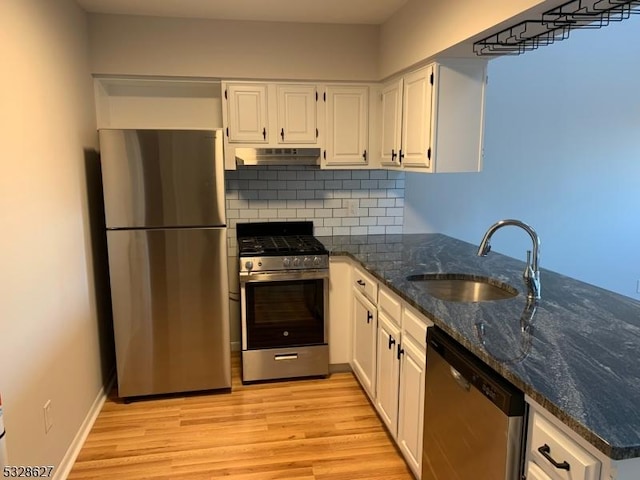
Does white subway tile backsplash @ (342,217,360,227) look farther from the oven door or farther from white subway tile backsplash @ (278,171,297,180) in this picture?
the oven door

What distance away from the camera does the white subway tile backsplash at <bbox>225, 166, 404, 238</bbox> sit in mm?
3789

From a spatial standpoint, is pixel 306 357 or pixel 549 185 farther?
pixel 549 185

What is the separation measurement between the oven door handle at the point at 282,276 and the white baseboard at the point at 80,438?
3.88 feet

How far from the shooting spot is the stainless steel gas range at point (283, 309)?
10.6 feet

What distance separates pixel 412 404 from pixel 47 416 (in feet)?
5.59

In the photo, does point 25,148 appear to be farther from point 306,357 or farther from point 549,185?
point 549,185

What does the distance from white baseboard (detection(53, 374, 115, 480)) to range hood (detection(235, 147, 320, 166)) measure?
5.97 feet

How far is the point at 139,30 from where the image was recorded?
3254 mm

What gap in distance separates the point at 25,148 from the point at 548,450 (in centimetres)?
227

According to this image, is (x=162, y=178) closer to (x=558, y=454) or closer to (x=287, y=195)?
(x=287, y=195)

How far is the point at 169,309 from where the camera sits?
3.10 metres

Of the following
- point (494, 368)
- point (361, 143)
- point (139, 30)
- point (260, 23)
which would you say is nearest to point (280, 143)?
point (361, 143)

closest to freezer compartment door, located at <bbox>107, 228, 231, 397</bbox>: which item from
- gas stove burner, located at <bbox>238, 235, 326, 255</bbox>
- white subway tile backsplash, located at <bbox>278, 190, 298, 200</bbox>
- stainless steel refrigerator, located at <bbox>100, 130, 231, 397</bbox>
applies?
stainless steel refrigerator, located at <bbox>100, 130, 231, 397</bbox>

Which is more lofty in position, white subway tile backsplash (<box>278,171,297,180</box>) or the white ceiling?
the white ceiling
